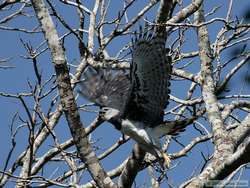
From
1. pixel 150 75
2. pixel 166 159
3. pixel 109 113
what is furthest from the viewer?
pixel 109 113

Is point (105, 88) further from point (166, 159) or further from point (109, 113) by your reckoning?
point (166, 159)

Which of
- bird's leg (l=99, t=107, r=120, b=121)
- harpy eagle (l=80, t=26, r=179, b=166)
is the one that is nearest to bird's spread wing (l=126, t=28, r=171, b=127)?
harpy eagle (l=80, t=26, r=179, b=166)

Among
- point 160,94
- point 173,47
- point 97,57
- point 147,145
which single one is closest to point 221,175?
point 147,145

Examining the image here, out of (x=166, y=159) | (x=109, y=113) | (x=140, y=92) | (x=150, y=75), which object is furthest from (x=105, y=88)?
(x=166, y=159)

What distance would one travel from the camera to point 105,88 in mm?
4773

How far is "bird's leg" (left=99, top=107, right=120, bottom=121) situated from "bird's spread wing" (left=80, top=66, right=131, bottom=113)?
0.03 meters

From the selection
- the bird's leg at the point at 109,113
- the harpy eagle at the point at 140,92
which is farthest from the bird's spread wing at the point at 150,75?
the bird's leg at the point at 109,113

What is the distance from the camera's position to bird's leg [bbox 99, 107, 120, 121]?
4672 mm

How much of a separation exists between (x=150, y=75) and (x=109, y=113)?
19.3 inches

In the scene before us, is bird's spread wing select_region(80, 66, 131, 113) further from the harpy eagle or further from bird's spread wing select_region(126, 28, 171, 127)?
bird's spread wing select_region(126, 28, 171, 127)

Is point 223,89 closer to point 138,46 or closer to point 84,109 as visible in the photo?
point 138,46

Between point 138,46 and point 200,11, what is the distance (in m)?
0.51

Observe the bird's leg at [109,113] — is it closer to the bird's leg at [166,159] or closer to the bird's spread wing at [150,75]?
the bird's spread wing at [150,75]

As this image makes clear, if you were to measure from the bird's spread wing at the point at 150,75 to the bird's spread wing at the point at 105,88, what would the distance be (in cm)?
18
